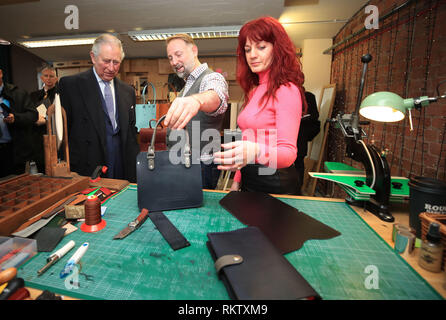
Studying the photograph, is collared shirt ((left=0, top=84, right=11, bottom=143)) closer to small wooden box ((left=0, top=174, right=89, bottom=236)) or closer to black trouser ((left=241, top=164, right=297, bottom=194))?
small wooden box ((left=0, top=174, right=89, bottom=236))

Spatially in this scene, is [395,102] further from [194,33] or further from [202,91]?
[194,33]

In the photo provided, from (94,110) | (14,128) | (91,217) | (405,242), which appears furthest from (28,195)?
(14,128)

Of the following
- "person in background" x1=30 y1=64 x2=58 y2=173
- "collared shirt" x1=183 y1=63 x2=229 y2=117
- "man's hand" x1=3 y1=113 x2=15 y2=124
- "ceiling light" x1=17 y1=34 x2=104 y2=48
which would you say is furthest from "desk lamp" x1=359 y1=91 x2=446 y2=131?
"ceiling light" x1=17 y1=34 x2=104 y2=48

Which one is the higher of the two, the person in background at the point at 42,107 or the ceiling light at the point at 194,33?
the ceiling light at the point at 194,33

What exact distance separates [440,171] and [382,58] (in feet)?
5.15

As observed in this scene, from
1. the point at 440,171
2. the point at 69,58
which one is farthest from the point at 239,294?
the point at 69,58

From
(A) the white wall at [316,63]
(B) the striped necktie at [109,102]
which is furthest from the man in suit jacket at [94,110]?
(A) the white wall at [316,63]

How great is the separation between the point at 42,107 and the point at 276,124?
3485mm

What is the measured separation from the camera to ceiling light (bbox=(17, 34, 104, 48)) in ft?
14.5

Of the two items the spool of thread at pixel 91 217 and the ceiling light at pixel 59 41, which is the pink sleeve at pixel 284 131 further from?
the ceiling light at pixel 59 41

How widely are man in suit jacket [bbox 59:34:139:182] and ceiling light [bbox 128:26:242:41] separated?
7.38ft

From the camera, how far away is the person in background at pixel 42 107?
9.77 feet
